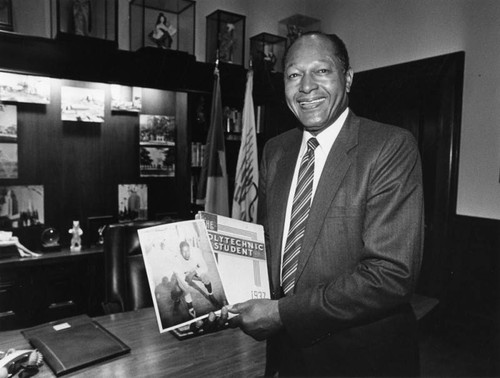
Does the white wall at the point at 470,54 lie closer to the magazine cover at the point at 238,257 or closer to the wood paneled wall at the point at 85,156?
the wood paneled wall at the point at 85,156

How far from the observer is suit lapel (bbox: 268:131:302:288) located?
132cm

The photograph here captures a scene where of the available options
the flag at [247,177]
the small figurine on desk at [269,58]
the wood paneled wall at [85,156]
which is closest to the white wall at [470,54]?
the small figurine on desk at [269,58]

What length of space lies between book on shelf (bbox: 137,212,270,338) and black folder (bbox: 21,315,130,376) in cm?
39

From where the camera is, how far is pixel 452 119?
3467 mm

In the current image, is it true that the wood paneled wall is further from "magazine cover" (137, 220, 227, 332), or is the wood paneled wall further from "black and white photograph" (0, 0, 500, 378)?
"magazine cover" (137, 220, 227, 332)

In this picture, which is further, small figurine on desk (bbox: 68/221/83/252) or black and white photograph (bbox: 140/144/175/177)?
black and white photograph (bbox: 140/144/175/177)

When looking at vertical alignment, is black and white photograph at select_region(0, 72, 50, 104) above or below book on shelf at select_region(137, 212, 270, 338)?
above

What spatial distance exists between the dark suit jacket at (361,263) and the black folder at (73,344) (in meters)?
0.62

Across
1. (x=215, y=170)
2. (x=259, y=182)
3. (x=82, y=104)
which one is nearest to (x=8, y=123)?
(x=82, y=104)

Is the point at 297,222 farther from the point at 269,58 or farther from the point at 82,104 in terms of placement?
the point at 269,58

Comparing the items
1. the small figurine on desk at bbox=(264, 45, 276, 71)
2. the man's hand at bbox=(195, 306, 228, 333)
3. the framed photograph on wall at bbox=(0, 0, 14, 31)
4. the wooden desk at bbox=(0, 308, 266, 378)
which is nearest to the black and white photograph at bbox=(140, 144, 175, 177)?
the small figurine on desk at bbox=(264, 45, 276, 71)

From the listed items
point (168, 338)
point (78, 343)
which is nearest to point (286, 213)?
point (168, 338)

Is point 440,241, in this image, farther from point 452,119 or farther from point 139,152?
point 139,152

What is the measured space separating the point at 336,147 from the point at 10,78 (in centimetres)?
305
